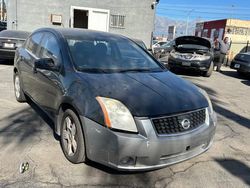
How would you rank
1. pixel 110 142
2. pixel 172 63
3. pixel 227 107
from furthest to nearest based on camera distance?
pixel 172 63 < pixel 227 107 < pixel 110 142

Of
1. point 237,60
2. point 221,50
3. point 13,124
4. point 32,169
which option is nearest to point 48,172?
point 32,169

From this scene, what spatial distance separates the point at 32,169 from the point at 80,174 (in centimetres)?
57

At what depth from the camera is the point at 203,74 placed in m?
12.5

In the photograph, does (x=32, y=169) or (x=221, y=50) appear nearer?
(x=32, y=169)

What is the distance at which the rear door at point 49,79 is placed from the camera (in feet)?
13.2

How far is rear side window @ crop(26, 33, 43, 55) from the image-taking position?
521 centimetres

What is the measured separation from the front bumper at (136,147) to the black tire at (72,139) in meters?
0.13

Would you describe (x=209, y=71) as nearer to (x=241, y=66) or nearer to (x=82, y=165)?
(x=241, y=66)

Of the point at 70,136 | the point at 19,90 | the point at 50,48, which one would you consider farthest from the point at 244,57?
the point at 70,136

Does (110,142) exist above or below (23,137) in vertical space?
above

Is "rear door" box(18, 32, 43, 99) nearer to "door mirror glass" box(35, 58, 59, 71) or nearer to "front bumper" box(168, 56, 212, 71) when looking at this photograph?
"door mirror glass" box(35, 58, 59, 71)

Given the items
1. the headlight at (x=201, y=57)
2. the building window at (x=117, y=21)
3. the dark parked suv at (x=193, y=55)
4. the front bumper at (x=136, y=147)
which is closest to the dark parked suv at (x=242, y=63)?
the dark parked suv at (x=193, y=55)

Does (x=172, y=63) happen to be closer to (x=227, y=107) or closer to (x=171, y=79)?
(x=227, y=107)

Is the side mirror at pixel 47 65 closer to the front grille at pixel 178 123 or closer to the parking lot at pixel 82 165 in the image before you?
the parking lot at pixel 82 165
